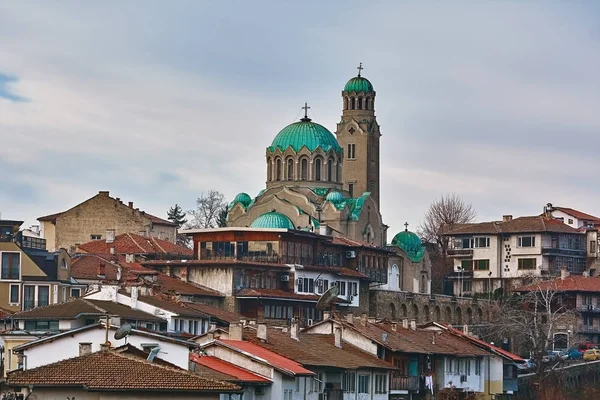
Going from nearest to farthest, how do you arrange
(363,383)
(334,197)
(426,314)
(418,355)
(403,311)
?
(363,383)
(418,355)
(403,311)
(426,314)
(334,197)

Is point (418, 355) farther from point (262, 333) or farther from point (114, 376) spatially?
point (114, 376)

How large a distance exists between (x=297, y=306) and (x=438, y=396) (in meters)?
22.3

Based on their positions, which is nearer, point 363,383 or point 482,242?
point 363,383

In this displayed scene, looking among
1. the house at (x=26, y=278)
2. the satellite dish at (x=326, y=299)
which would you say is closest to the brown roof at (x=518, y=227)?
the satellite dish at (x=326, y=299)

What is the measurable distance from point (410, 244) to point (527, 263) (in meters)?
11.8

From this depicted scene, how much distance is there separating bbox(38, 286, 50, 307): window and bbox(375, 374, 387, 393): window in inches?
862

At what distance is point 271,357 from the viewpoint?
204ft

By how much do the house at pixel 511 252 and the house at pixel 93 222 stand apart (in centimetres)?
2754

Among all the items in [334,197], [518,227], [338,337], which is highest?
[334,197]

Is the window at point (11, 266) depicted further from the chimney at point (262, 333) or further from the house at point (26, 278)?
the chimney at point (262, 333)

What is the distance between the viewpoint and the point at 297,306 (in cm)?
10075

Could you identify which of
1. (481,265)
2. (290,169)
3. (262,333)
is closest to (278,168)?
(290,169)

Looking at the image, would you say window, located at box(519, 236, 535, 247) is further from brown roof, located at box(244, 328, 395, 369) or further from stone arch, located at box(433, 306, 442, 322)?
brown roof, located at box(244, 328, 395, 369)

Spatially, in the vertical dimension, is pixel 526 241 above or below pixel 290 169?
below
